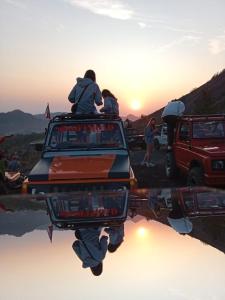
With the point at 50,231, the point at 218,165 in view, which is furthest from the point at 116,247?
the point at 218,165

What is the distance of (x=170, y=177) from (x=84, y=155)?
6.18 m

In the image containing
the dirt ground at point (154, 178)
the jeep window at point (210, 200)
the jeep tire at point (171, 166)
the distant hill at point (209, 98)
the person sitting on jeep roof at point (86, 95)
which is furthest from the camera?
the distant hill at point (209, 98)

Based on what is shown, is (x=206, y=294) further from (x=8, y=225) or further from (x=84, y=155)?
(x=84, y=155)

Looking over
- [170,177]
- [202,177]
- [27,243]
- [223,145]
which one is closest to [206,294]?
[27,243]

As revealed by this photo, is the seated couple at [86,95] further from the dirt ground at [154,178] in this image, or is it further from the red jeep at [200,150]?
the dirt ground at [154,178]

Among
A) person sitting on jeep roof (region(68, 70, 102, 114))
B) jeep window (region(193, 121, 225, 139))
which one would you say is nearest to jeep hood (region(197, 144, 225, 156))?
jeep window (region(193, 121, 225, 139))

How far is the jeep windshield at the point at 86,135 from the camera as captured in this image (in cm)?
831

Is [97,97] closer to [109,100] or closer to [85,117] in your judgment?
[85,117]

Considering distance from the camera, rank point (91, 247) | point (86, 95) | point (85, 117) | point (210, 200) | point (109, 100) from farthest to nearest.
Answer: point (109, 100) < point (86, 95) < point (85, 117) < point (210, 200) < point (91, 247)

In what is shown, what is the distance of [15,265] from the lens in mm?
2783

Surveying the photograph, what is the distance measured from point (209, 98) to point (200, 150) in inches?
1086

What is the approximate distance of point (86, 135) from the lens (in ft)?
27.5

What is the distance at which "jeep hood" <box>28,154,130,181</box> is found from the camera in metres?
6.85

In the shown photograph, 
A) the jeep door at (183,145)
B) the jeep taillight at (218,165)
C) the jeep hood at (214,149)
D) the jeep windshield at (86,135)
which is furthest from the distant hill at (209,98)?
the jeep windshield at (86,135)
